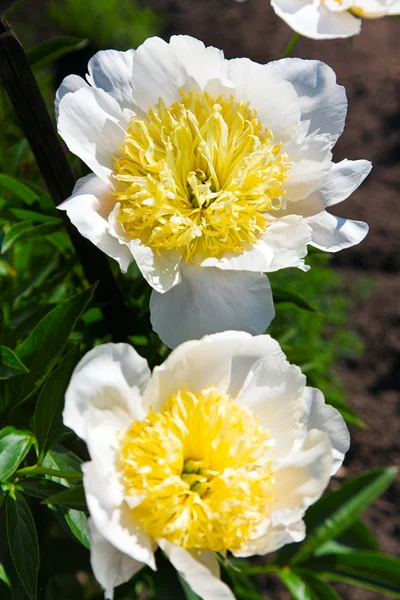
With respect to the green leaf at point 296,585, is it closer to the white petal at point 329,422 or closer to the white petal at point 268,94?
the white petal at point 329,422

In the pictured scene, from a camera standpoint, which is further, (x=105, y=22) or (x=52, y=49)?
(x=105, y=22)

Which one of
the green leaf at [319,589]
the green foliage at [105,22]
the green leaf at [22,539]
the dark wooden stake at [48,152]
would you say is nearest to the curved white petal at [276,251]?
the dark wooden stake at [48,152]

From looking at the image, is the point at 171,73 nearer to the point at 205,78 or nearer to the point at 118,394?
the point at 205,78

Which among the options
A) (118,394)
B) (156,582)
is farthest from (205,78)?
(156,582)

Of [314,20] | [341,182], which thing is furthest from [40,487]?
[314,20]

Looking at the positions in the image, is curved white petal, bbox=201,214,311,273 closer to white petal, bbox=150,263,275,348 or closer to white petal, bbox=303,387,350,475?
white petal, bbox=150,263,275,348

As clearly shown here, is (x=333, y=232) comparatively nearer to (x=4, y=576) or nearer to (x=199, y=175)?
(x=199, y=175)
